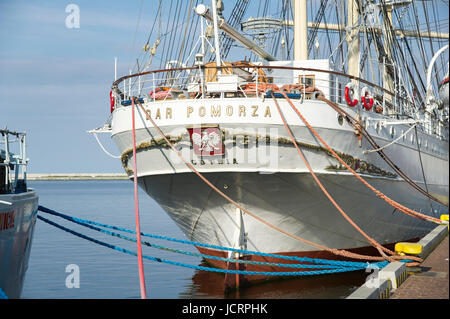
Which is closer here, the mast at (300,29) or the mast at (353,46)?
the mast at (300,29)

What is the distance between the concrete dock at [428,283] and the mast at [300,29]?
8028 millimetres

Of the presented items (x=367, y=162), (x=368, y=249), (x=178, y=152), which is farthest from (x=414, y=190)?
(x=178, y=152)

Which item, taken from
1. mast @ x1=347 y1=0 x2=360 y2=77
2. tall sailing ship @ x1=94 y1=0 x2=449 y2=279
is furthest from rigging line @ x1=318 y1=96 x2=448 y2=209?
mast @ x1=347 y1=0 x2=360 y2=77

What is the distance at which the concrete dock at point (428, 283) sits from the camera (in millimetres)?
9172

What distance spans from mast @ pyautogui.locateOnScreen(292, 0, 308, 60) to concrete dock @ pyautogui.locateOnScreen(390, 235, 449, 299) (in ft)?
26.3

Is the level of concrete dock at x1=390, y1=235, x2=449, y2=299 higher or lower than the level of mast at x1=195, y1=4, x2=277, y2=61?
lower

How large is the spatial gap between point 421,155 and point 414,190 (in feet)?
4.46

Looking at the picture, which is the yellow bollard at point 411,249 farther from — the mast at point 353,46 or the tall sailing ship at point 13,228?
the mast at point 353,46

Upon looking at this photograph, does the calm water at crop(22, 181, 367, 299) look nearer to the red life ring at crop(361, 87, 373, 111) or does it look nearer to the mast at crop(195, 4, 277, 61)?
the red life ring at crop(361, 87, 373, 111)

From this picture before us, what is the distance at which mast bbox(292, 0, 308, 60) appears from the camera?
17.8m
